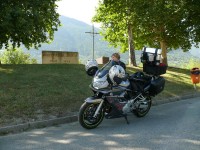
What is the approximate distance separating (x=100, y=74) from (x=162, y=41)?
2345 cm

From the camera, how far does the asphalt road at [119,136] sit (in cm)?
632

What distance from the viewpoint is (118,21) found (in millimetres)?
28219

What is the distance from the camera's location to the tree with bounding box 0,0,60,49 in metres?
17.6

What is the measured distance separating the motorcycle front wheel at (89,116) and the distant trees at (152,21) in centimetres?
1827

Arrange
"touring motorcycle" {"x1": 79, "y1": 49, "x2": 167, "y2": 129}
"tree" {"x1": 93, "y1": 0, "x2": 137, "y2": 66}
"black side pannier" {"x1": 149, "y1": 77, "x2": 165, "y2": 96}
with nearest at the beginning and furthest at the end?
"touring motorcycle" {"x1": 79, "y1": 49, "x2": 167, "y2": 129} < "black side pannier" {"x1": 149, "y1": 77, "x2": 165, "y2": 96} < "tree" {"x1": 93, "y1": 0, "x2": 137, "y2": 66}

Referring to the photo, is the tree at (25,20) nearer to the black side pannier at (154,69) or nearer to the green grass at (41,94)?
the green grass at (41,94)

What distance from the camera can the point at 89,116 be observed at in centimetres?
777

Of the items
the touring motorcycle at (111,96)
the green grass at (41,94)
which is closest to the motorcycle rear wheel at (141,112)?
the touring motorcycle at (111,96)

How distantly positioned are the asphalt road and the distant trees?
17481mm

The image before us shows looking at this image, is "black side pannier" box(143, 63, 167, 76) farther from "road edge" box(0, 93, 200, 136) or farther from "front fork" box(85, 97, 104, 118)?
"road edge" box(0, 93, 200, 136)

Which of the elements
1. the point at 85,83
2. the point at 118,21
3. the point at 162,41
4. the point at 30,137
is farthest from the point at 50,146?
the point at 162,41

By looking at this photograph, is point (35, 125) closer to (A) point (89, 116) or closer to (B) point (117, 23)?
(A) point (89, 116)

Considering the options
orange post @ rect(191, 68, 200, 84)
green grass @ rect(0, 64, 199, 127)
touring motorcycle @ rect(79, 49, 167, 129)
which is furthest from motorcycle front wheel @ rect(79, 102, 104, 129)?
orange post @ rect(191, 68, 200, 84)

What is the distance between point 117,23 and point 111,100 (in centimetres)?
2204
